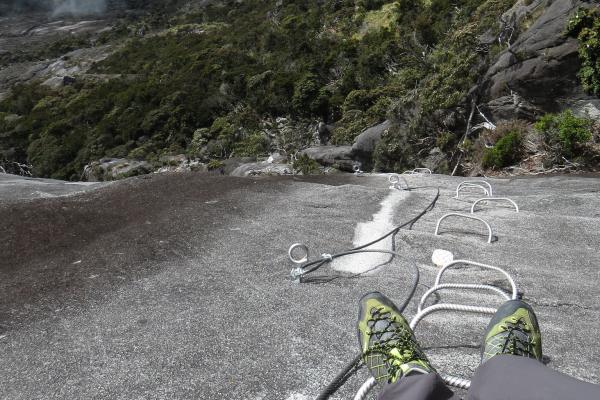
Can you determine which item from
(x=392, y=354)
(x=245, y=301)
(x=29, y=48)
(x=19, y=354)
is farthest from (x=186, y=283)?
(x=29, y=48)

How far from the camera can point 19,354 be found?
301 cm

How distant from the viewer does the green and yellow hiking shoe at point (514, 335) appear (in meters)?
2.25

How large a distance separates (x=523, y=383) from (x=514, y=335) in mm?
623

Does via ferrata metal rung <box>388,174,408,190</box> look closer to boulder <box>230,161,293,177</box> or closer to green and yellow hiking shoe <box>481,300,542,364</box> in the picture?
green and yellow hiking shoe <box>481,300,542,364</box>

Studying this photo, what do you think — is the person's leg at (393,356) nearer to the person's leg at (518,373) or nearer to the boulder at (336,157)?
the person's leg at (518,373)

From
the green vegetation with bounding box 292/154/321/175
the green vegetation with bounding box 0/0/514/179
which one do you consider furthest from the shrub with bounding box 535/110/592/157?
the green vegetation with bounding box 292/154/321/175

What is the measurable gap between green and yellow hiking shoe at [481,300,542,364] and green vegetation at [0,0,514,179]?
34.7 ft

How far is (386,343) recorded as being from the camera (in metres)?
2.42

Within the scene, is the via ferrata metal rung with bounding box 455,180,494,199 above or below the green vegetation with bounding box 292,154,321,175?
above

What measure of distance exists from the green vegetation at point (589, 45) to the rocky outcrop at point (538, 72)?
30cm

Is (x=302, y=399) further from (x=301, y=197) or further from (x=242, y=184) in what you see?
(x=242, y=184)

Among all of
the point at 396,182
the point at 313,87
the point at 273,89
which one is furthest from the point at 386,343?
the point at 273,89

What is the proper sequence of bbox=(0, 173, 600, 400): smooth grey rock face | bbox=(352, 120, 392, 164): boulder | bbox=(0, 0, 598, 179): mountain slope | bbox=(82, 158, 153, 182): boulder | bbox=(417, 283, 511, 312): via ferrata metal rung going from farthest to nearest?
bbox=(82, 158, 153, 182): boulder, bbox=(352, 120, 392, 164): boulder, bbox=(0, 0, 598, 179): mountain slope, bbox=(417, 283, 511, 312): via ferrata metal rung, bbox=(0, 173, 600, 400): smooth grey rock face

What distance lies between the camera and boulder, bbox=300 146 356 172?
48.8 ft
